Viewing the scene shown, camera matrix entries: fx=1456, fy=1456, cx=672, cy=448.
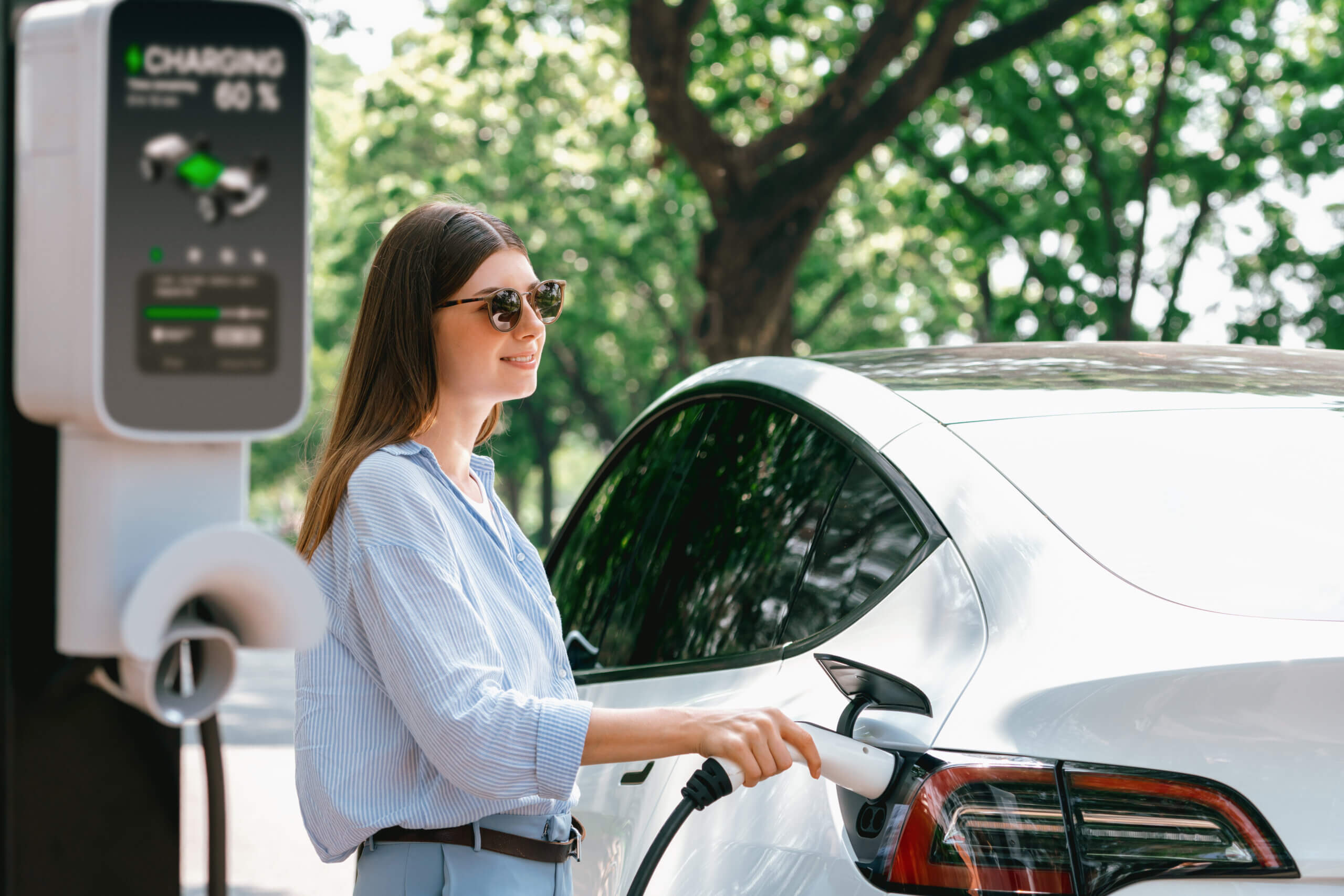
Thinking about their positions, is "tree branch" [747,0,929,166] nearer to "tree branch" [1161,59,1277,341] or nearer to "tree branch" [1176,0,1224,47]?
"tree branch" [1176,0,1224,47]

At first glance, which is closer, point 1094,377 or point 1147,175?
point 1094,377

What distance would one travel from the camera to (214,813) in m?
1.28

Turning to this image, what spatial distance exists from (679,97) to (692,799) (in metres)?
8.71

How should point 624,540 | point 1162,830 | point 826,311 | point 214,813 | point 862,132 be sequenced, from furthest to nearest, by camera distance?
point 826,311, point 862,132, point 624,540, point 1162,830, point 214,813

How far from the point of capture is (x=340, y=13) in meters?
10.2

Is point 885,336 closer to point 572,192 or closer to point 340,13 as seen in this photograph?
point 572,192

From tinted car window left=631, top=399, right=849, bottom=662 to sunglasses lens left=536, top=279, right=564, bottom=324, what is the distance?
1.60 ft

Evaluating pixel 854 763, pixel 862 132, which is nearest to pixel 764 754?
pixel 854 763

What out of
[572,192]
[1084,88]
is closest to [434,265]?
[1084,88]

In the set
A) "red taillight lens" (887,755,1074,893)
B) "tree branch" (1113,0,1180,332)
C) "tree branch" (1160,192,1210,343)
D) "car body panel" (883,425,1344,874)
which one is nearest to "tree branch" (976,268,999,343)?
"tree branch" (1160,192,1210,343)

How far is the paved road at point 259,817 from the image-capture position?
6.48 metres

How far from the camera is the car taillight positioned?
1.63 metres

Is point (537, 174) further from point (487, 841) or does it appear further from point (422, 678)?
point (422, 678)

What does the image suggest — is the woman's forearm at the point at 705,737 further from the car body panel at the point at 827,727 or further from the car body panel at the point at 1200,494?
the car body panel at the point at 1200,494
